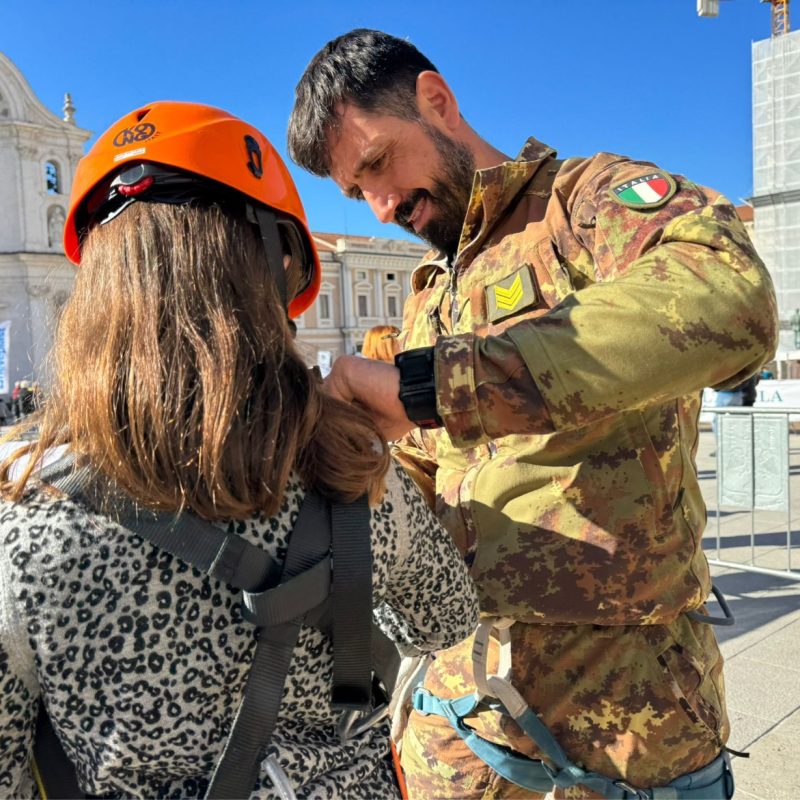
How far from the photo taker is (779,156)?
2998cm

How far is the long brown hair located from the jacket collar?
0.79 m

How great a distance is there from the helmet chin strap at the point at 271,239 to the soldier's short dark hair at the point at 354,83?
78 cm

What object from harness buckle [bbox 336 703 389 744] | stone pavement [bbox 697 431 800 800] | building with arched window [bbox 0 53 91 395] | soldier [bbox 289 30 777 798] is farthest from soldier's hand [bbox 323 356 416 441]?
building with arched window [bbox 0 53 91 395]

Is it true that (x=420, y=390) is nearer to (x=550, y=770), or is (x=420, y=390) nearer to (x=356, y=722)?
(x=356, y=722)

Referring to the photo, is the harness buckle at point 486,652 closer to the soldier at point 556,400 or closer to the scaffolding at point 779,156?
the soldier at point 556,400

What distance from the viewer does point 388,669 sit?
1129 mm

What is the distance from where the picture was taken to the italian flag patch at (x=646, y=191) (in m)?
1.33

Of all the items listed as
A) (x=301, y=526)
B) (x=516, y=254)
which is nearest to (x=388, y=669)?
(x=301, y=526)

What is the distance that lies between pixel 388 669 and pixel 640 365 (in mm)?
573

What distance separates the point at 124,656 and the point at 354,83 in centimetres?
136

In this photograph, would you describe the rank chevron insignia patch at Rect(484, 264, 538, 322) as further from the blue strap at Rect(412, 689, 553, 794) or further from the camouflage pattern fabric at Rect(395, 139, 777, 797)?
the blue strap at Rect(412, 689, 553, 794)

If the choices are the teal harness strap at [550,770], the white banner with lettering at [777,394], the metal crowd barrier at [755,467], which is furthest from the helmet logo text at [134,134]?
the white banner with lettering at [777,394]

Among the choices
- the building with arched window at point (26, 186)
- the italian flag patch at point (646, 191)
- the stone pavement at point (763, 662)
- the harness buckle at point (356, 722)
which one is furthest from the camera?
the building with arched window at point (26, 186)

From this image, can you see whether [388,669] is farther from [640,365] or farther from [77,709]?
[640,365]
